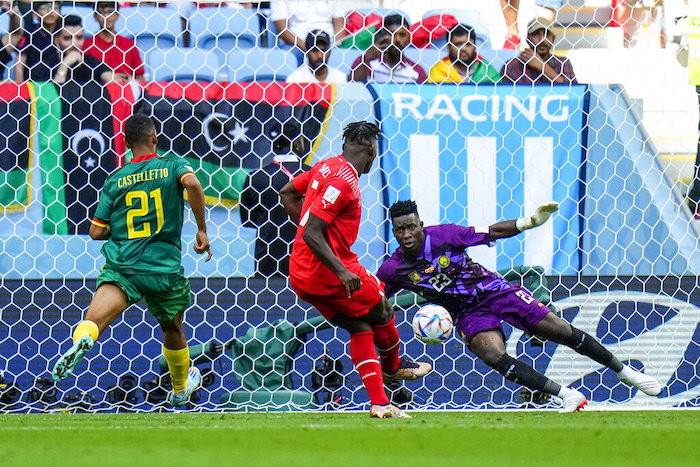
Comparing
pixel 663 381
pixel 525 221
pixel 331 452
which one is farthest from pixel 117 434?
pixel 663 381

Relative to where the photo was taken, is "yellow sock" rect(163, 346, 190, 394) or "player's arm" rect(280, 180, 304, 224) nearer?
"player's arm" rect(280, 180, 304, 224)

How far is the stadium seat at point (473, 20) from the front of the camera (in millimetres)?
7039

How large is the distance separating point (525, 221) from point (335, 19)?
381 centimetres

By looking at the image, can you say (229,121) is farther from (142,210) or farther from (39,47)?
(39,47)

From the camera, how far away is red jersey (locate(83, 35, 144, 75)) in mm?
6270

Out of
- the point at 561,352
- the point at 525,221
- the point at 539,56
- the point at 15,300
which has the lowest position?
the point at 561,352

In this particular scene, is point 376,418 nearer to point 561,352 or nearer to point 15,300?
point 561,352

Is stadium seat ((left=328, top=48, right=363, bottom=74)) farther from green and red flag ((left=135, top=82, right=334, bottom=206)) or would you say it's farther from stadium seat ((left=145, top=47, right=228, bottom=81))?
green and red flag ((left=135, top=82, right=334, bottom=206))

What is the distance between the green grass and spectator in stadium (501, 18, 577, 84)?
10.9 ft

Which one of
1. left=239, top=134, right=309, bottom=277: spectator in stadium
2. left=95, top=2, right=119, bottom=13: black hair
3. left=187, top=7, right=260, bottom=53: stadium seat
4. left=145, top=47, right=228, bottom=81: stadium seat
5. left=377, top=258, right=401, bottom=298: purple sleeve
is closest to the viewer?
left=377, top=258, right=401, bottom=298: purple sleeve

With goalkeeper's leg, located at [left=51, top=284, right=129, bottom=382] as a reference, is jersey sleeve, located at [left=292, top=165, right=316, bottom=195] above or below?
above

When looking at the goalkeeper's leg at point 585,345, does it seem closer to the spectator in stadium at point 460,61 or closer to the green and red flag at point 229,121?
the green and red flag at point 229,121

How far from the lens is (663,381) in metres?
5.49

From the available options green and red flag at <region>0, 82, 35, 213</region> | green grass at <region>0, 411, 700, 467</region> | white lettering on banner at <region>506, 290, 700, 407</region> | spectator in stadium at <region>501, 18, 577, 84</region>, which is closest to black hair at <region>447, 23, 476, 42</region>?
spectator in stadium at <region>501, 18, 577, 84</region>
